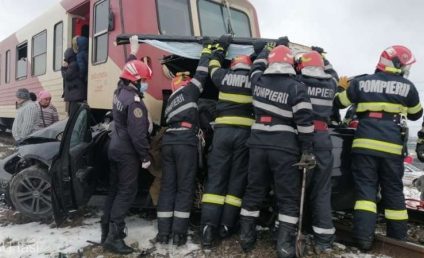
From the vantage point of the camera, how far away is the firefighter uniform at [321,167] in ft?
12.5

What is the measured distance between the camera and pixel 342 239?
4023mm

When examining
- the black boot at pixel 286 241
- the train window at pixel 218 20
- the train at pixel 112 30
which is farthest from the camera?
the train window at pixel 218 20

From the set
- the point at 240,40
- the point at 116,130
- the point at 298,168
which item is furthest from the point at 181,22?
the point at 298,168

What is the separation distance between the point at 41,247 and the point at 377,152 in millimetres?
3297

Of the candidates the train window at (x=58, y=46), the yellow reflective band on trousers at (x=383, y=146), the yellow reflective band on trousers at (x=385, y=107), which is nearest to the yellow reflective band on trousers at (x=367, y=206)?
the yellow reflective band on trousers at (x=383, y=146)

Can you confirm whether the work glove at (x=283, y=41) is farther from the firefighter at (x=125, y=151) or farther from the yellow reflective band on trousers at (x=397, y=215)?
the yellow reflective band on trousers at (x=397, y=215)

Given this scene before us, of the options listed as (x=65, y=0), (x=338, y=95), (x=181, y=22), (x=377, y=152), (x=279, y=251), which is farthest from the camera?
(x=65, y=0)

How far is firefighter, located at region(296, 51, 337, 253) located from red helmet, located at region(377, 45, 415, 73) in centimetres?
52

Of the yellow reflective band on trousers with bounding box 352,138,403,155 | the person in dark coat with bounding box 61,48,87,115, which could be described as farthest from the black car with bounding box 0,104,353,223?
the person in dark coat with bounding box 61,48,87,115

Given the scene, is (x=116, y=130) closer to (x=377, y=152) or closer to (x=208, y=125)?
(x=208, y=125)

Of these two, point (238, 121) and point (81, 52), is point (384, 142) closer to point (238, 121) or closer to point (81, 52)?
point (238, 121)

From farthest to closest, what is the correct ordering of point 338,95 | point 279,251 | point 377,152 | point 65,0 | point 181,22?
point 65,0 < point 181,22 < point 338,95 < point 377,152 < point 279,251

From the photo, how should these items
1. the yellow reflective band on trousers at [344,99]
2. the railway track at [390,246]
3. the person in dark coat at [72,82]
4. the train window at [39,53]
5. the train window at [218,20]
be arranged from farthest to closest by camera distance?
the train window at [39,53] → the person in dark coat at [72,82] → the train window at [218,20] → the yellow reflective band on trousers at [344,99] → the railway track at [390,246]

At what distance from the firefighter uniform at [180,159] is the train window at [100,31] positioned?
2.07m
